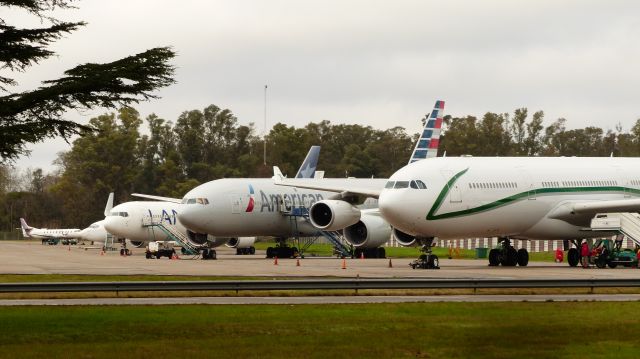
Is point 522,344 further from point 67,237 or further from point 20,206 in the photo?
point 20,206

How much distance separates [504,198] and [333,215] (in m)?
12.0

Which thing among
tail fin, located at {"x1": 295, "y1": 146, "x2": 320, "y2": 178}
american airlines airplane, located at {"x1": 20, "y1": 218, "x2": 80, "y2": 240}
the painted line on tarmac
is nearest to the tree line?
american airlines airplane, located at {"x1": 20, "y1": 218, "x2": 80, "y2": 240}

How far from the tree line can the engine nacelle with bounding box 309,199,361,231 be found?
73132mm

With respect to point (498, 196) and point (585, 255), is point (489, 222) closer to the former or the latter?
point (498, 196)

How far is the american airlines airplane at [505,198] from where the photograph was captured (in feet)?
154

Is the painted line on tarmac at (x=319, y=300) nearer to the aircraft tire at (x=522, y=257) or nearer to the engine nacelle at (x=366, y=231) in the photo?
the aircraft tire at (x=522, y=257)

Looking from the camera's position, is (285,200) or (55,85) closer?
(55,85)

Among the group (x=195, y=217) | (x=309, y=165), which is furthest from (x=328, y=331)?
(x=309, y=165)

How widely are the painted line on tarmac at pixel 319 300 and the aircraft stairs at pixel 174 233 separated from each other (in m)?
39.2

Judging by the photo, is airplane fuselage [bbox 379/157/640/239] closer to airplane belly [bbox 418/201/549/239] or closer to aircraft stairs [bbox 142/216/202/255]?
airplane belly [bbox 418/201/549/239]

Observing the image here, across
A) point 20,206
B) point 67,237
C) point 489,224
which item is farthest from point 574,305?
point 20,206

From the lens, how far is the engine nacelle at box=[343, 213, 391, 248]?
60938 mm

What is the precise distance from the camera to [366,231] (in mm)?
60844

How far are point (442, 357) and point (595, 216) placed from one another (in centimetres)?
3323
